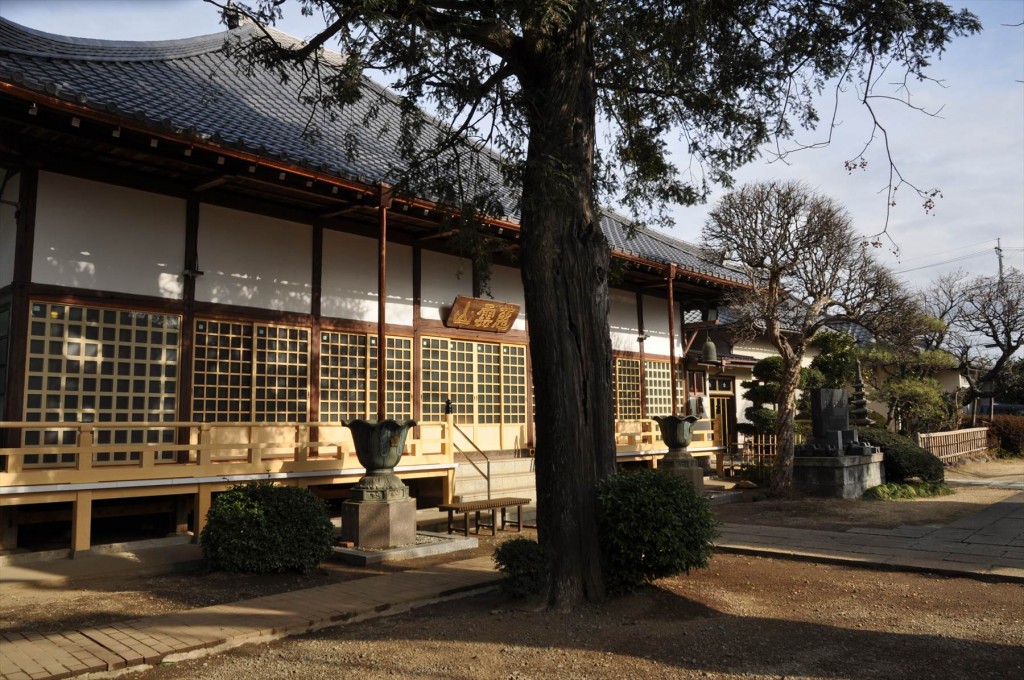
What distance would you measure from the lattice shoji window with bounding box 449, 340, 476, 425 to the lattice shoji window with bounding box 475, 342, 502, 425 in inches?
5.8

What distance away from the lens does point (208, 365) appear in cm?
1073

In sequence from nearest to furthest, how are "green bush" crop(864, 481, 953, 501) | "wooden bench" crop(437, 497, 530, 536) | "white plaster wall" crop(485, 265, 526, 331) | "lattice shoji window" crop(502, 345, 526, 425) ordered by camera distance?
"wooden bench" crop(437, 497, 530, 536), "green bush" crop(864, 481, 953, 501), "white plaster wall" crop(485, 265, 526, 331), "lattice shoji window" crop(502, 345, 526, 425)

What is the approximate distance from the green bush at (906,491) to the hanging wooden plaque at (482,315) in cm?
743

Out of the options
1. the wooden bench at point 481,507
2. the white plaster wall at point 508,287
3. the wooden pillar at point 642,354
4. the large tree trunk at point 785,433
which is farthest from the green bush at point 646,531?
the wooden pillar at point 642,354

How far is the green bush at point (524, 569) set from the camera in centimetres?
636

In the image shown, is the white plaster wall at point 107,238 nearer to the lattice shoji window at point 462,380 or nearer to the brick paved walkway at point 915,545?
the lattice shoji window at point 462,380

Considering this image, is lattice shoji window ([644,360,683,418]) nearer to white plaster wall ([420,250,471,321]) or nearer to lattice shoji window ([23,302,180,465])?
white plaster wall ([420,250,471,321])

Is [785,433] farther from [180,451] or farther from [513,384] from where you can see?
[180,451]

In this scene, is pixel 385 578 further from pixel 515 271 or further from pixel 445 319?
pixel 515 271

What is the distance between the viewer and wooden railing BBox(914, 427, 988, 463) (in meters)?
20.4

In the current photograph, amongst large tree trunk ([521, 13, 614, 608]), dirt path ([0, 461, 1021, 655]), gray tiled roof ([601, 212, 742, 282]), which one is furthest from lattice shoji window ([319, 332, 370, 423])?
gray tiled roof ([601, 212, 742, 282])

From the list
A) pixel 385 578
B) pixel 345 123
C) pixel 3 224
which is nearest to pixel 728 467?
pixel 345 123

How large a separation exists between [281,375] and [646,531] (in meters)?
7.00

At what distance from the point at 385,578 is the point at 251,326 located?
499cm
